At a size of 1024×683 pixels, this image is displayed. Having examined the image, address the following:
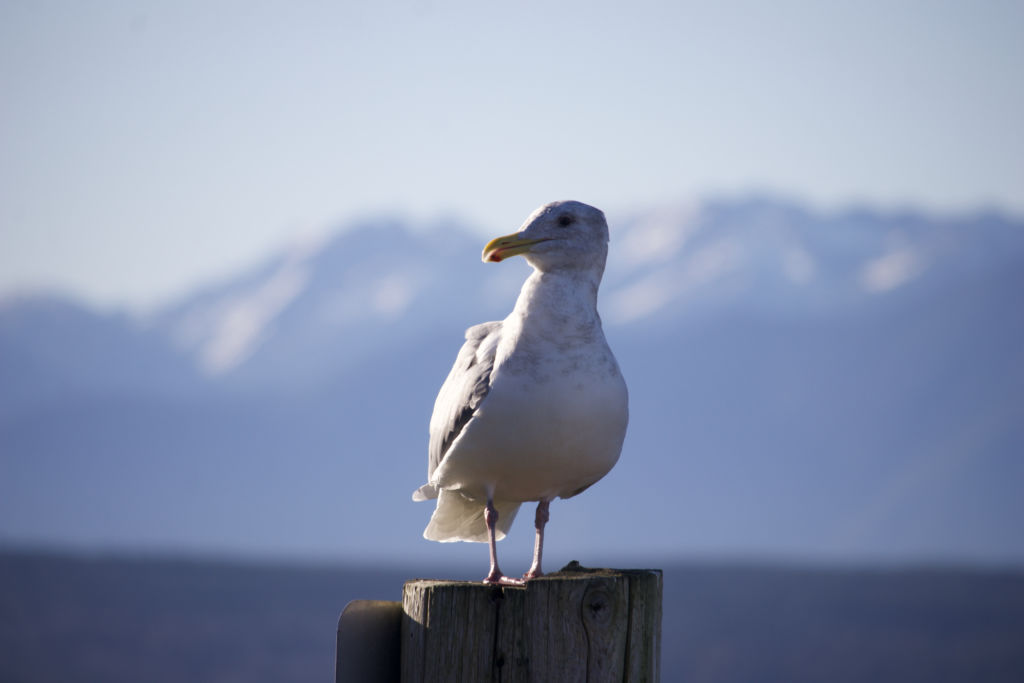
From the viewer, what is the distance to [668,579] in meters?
40.9

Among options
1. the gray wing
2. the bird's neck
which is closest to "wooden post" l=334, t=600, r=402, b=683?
the gray wing

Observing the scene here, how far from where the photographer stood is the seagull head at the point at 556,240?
610cm

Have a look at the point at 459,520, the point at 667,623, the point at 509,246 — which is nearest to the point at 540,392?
the point at 509,246

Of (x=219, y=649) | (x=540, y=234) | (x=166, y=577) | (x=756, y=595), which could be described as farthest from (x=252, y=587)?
(x=540, y=234)

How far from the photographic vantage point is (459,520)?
22.7 ft

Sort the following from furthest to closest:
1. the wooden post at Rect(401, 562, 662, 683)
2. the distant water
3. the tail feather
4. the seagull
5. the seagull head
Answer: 1. the distant water
2. the tail feather
3. the seagull head
4. the seagull
5. the wooden post at Rect(401, 562, 662, 683)

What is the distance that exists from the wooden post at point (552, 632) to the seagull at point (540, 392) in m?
1.13

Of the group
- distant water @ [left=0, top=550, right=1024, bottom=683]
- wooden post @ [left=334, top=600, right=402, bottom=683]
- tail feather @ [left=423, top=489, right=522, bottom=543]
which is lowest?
distant water @ [left=0, top=550, right=1024, bottom=683]

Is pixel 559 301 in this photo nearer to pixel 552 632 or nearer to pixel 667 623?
pixel 552 632

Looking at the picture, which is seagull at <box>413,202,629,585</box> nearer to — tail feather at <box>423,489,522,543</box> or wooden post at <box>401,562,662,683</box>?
tail feather at <box>423,489,522,543</box>

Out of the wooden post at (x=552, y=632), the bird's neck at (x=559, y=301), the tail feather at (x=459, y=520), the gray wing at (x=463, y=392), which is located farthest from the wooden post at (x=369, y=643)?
the tail feather at (x=459, y=520)

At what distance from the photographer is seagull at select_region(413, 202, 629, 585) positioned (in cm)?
575

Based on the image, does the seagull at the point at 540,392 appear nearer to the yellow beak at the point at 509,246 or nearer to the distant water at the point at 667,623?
the yellow beak at the point at 509,246

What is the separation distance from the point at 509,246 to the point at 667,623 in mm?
29936
